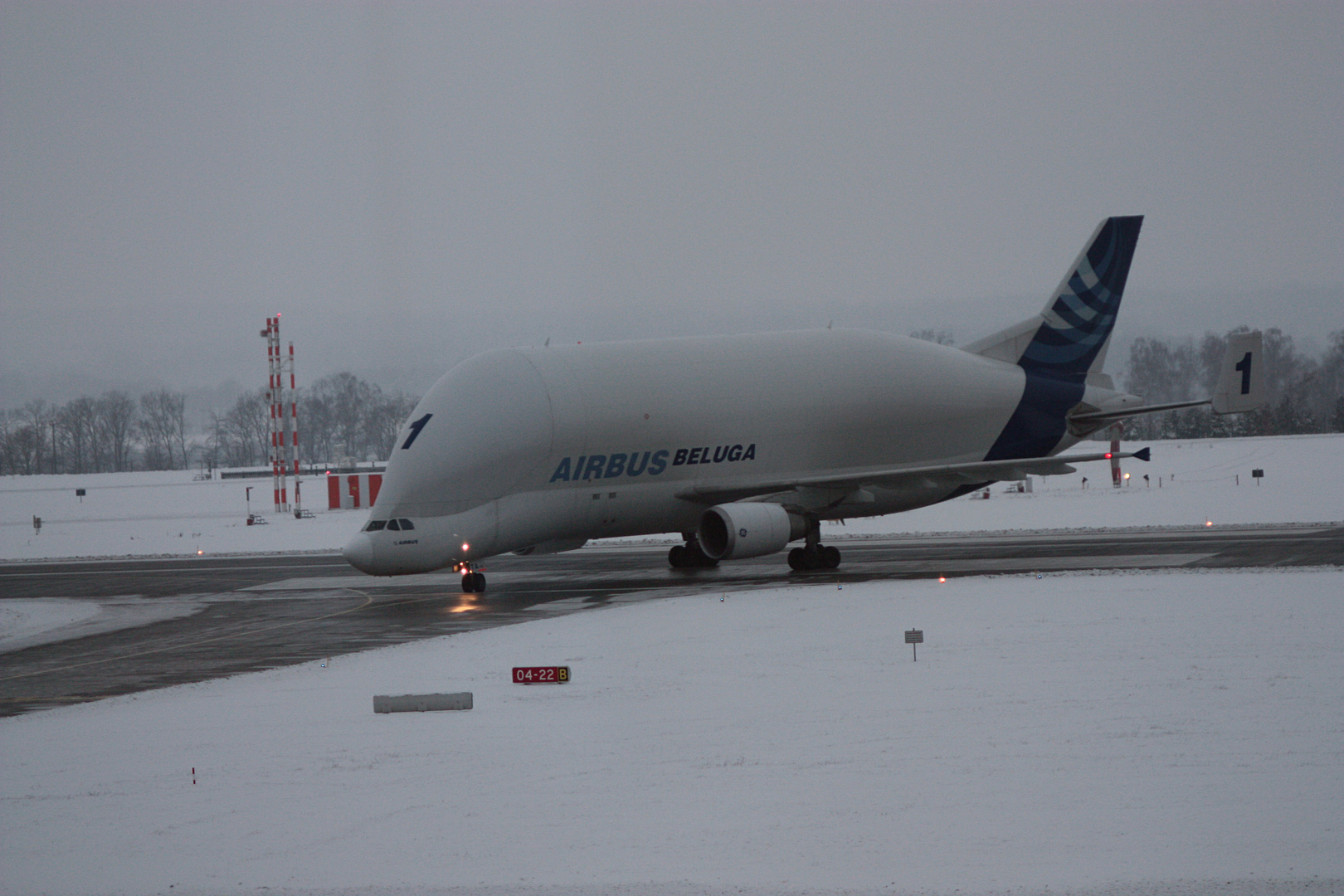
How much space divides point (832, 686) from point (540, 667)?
12.6ft

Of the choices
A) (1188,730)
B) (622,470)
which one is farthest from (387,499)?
(1188,730)

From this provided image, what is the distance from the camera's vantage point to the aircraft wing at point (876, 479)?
106 ft

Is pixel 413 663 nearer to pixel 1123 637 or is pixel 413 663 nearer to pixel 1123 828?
pixel 1123 637

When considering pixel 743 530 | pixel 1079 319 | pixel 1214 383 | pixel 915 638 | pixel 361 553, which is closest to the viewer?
pixel 915 638

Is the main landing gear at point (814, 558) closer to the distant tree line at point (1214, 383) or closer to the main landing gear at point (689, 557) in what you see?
the main landing gear at point (689, 557)

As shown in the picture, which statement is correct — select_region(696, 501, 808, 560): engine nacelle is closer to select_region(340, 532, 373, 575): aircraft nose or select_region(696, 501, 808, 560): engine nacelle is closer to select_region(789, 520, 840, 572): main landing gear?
select_region(789, 520, 840, 572): main landing gear

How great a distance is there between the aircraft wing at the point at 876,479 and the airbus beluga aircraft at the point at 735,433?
0.05m

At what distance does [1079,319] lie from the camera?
3872 cm

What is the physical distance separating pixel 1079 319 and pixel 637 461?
15061 mm

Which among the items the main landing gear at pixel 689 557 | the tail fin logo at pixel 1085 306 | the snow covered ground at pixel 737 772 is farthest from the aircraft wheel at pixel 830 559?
the snow covered ground at pixel 737 772

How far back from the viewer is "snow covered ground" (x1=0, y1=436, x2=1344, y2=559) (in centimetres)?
4759

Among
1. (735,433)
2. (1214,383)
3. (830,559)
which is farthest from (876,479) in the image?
(1214,383)

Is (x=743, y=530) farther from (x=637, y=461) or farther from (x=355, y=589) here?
(x=355, y=589)

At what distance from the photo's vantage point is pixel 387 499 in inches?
1163
